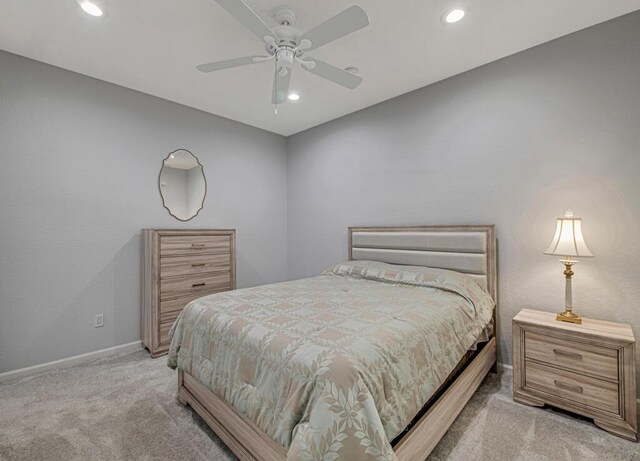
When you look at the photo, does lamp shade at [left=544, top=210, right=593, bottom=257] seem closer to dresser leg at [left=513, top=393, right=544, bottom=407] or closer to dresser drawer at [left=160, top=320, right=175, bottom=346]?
dresser leg at [left=513, top=393, right=544, bottom=407]

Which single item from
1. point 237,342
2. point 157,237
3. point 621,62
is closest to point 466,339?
point 237,342

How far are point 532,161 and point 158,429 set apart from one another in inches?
135

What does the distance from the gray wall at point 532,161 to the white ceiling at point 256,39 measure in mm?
197

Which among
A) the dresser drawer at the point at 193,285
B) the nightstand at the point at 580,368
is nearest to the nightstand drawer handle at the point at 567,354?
the nightstand at the point at 580,368

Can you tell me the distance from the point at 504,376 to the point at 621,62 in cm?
257

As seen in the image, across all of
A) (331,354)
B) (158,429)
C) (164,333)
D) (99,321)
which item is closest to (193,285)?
(164,333)

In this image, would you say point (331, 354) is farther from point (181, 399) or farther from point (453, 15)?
point (453, 15)

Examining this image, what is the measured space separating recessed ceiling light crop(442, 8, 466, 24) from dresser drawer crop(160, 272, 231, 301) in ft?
10.4

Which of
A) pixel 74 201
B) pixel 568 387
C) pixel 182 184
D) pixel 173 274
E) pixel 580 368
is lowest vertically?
pixel 568 387

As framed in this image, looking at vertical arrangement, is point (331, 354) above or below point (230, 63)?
below

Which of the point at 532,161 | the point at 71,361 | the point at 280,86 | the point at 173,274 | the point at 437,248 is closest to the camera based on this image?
the point at 280,86

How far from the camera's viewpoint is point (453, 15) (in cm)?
206

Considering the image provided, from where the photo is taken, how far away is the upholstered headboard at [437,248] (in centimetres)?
263

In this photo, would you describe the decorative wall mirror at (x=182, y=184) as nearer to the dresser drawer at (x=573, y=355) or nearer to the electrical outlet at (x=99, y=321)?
the electrical outlet at (x=99, y=321)
